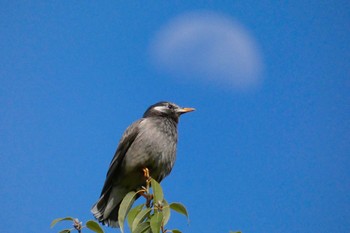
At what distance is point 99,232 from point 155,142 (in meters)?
2.90

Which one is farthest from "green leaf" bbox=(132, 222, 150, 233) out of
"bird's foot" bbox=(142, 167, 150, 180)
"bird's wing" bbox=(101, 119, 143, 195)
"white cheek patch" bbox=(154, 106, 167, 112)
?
"white cheek patch" bbox=(154, 106, 167, 112)

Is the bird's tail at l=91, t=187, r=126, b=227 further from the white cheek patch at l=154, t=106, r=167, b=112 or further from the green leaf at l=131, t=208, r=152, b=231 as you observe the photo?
the green leaf at l=131, t=208, r=152, b=231

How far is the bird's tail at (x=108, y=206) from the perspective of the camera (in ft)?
21.7

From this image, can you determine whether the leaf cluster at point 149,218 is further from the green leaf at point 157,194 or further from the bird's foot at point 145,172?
the bird's foot at point 145,172

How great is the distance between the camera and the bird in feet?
21.0

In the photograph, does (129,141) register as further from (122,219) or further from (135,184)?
(122,219)

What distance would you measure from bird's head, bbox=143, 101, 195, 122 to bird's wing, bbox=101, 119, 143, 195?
539 mm

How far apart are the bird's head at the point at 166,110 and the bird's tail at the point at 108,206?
1209 millimetres

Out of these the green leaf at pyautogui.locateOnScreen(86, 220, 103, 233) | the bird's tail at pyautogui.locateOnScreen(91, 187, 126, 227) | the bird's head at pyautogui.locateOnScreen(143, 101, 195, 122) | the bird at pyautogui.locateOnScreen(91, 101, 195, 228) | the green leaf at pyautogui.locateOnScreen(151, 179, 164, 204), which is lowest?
the green leaf at pyautogui.locateOnScreen(86, 220, 103, 233)

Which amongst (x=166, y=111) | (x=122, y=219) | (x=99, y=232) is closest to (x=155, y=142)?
(x=166, y=111)

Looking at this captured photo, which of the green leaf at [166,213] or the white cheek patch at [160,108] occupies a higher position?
the white cheek patch at [160,108]

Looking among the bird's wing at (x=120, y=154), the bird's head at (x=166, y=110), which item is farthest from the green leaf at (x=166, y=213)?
the bird's head at (x=166, y=110)

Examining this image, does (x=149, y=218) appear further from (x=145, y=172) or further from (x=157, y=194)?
(x=145, y=172)

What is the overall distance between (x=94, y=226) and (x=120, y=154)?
121 inches
